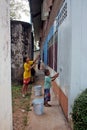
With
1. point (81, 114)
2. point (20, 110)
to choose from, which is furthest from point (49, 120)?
point (81, 114)

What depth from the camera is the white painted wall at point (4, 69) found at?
4.46 metres

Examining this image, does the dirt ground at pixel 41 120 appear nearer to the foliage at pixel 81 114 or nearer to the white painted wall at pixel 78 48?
the white painted wall at pixel 78 48

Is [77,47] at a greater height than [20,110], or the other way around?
[77,47]

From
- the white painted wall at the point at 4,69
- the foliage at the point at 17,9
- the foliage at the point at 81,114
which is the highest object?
the foliage at the point at 17,9

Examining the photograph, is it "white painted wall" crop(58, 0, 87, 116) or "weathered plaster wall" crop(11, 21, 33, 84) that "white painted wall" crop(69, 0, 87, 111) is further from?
"weathered plaster wall" crop(11, 21, 33, 84)

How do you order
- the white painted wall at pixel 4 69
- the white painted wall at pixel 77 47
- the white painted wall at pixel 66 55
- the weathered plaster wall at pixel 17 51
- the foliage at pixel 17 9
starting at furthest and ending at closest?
the foliage at pixel 17 9 → the weathered plaster wall at pixel 17 51 → the white painted wall at pixel 66 55 → the white painted wall at pixel 77 47 → the white painted wall at pixel 4 69

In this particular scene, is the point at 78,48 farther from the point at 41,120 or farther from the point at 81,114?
the point at 41,120

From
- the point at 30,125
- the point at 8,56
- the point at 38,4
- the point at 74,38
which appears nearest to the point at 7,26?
the point at 8,56

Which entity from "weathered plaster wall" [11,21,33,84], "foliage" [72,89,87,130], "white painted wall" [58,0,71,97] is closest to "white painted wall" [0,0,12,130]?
"foliage" [72,89,87,130]

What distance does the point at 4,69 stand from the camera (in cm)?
463

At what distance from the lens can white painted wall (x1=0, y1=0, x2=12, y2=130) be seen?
14.6ft

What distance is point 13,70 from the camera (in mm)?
14555

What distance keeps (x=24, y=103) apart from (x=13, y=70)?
4.95 metres

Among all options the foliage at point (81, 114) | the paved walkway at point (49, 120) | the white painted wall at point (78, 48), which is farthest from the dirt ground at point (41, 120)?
the foliage at point (81, 114)
